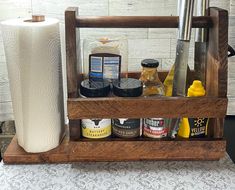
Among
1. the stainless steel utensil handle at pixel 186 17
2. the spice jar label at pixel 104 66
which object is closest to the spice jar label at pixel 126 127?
the spice jar label at pixel 104 66

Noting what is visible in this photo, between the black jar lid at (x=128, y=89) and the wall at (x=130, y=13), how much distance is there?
0.77ft

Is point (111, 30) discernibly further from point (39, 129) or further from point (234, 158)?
point (234, 158)

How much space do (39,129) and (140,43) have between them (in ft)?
1.24

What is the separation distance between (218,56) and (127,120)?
0.22 meters

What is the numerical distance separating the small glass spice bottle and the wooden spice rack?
0.06ft

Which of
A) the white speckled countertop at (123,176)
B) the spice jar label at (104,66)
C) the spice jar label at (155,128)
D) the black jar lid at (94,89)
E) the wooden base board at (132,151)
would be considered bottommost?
the white speckled countertop at (123,176)

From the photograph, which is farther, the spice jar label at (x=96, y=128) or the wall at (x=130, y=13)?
the wall at (x=130, y=13)

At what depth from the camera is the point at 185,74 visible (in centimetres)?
63

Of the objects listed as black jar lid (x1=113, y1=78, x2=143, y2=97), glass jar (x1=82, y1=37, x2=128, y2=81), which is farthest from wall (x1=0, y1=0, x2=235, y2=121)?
black jar lid (x1=113, y1=78, x2=143, y2=97)

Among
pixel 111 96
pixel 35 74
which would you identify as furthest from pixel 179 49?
pixel 35 74

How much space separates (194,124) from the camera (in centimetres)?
63

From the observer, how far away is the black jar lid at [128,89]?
60cm

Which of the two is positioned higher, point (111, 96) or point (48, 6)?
point (48, 6)

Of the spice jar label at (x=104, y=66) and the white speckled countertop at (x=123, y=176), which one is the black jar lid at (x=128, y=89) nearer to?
the spice jar label at (x=104, y=66)
